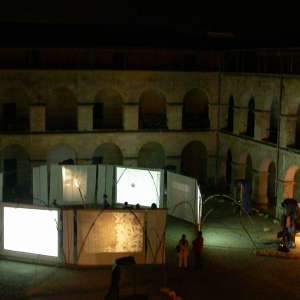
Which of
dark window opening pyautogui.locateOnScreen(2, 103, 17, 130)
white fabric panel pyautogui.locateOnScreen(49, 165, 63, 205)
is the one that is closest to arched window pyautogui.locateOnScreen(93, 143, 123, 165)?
dark window opening pyautogui.locateOnScreen(2, 103, 17, 130)

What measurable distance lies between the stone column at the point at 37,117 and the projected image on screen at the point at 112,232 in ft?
50.7

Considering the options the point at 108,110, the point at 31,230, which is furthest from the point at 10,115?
the point at 31,230

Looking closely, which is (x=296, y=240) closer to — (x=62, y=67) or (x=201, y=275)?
(x=201, y=275)

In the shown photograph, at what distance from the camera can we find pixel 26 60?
33688mm

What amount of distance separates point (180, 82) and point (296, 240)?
589 inches

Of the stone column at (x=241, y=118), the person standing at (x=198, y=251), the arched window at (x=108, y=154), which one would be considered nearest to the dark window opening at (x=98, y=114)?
the arched window at (x=108, y=154)

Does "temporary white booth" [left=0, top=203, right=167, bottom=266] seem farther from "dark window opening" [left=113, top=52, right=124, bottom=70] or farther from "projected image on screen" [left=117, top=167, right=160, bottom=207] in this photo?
"dark window opening" [left=113, top=52, right=124, bottom=70]

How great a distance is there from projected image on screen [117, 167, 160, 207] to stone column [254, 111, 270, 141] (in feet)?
26.0

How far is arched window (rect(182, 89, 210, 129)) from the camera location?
128 ft

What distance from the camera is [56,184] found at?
29.2m

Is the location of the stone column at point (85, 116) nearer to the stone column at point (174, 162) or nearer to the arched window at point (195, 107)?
the stone column at point (174, 162)

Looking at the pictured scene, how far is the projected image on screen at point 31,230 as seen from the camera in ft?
67.1

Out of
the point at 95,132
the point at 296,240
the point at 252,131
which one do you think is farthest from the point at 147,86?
the point at 296,240

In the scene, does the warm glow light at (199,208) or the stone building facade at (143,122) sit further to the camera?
the stone building facade at (143,122)
